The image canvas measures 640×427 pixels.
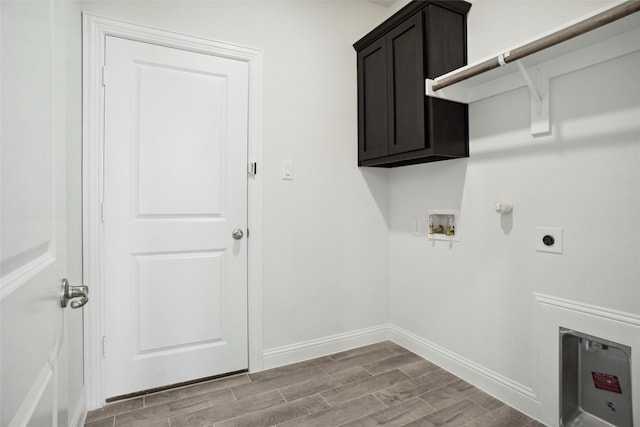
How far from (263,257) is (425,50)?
167 cm

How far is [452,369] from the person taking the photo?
222cm

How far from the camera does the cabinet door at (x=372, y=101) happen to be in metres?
2.37

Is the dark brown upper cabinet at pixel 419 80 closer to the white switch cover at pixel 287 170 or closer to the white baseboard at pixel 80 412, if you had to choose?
the white switch cover at pixel 287 170

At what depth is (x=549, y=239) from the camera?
5.53 ft

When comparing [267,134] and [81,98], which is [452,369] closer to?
[267,134]

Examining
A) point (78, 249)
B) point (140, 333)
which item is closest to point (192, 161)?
point (78, 249)

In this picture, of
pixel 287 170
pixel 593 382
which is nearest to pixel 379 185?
pixel 287 170

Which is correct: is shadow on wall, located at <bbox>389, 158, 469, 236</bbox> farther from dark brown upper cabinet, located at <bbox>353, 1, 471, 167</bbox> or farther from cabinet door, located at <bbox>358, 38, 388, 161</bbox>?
cabinet door, located at <bbox>358, 38, 388, 161</bbox>

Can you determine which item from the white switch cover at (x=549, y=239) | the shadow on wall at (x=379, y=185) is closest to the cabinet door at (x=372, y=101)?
the shadow on wall at (x=379, y=185)

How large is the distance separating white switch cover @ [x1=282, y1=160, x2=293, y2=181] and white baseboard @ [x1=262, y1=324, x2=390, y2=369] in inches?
47.2

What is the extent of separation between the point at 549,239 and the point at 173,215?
6.84ft

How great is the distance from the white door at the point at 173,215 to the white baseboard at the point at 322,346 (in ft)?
0.70

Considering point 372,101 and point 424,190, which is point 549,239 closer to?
point 424,190

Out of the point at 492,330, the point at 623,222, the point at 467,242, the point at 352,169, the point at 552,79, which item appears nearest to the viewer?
the point at 623,222
